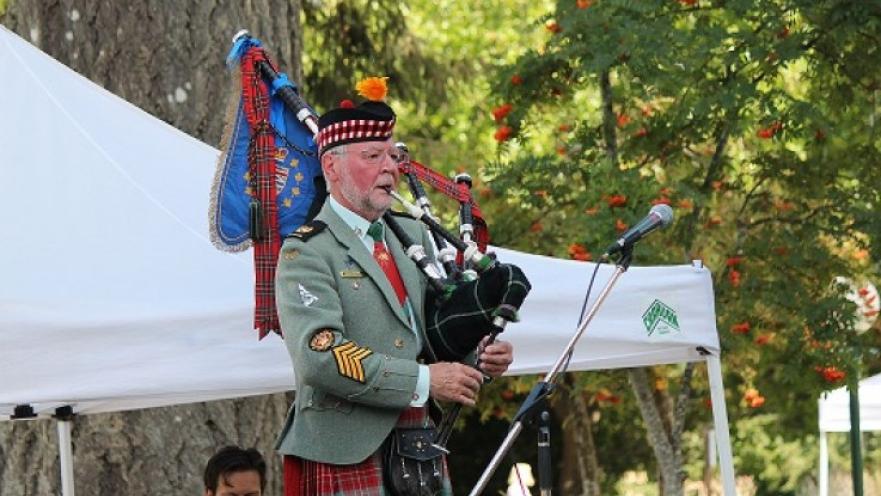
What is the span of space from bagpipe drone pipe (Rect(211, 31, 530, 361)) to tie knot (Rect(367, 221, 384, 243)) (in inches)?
3.1

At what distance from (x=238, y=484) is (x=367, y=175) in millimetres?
1599

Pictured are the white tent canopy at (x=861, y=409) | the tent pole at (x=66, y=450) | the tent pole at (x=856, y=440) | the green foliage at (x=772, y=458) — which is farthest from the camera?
the green foliage at (x=772, y=458)

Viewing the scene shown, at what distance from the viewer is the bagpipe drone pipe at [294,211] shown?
164 inches

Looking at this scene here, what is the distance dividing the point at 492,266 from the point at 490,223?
18.7 feet

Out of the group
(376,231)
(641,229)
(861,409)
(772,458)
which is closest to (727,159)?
(861,409)

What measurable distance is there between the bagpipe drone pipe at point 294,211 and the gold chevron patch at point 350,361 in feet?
1.04

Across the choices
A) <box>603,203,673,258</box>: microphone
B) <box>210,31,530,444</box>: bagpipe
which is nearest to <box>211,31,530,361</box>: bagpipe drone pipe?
<box>210,31,530,444</box>: bagpipe

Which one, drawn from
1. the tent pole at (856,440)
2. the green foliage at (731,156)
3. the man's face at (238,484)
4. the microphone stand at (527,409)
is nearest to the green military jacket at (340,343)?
the microphone stand at (527,409)

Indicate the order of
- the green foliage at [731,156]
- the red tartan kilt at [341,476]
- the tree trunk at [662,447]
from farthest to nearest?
the tree trunk at [662,447] < the green foliage at [731,156] < the red tartan kilt at [341,476]

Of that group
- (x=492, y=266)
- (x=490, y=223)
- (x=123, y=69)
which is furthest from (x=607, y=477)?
(x=492, y=266)

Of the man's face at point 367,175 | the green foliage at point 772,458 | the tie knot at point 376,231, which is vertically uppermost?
the man's face at point 367,175

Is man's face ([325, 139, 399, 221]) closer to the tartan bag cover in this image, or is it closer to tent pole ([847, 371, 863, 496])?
the tartan bag cover

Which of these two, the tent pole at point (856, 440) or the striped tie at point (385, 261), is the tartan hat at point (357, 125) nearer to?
the striped tie at point (385, 261)

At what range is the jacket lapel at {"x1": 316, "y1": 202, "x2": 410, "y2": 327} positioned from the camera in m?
4.16
